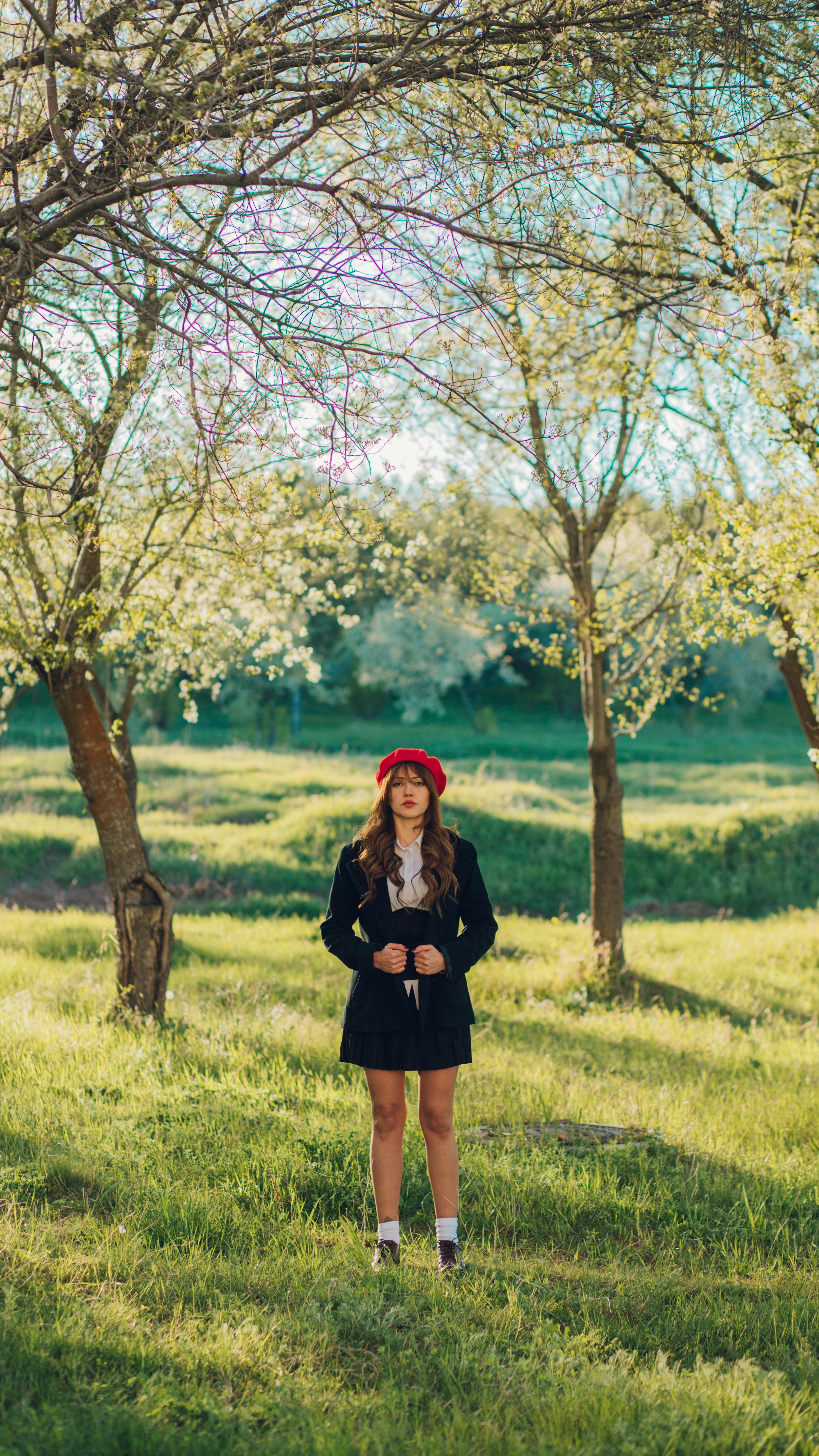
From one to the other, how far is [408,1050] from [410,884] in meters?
0.69

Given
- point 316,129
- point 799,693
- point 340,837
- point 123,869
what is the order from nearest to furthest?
point 316,129, point 123,869, point 799,693, point 340,837

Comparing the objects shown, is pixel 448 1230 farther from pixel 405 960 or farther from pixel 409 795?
pixel 409 795

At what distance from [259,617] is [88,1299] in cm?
557

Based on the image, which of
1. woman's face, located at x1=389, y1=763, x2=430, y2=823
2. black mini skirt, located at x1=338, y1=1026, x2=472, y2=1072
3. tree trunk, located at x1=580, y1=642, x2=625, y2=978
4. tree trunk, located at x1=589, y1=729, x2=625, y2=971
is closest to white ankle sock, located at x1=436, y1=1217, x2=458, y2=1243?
black mini skirt, located at x1=338, y1=1026, x2=472, y2=1072

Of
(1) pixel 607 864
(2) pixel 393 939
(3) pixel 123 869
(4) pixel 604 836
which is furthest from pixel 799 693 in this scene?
(2) pixel 393 939

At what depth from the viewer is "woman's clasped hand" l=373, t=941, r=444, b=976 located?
163 inches

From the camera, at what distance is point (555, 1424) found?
308 centimetres

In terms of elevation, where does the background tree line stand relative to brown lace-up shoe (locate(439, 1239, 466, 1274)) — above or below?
above

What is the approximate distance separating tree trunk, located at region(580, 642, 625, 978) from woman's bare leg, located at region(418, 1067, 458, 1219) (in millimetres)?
6852

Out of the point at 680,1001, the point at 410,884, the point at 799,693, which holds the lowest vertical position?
the point at 680,1001

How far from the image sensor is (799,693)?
980 centimetres

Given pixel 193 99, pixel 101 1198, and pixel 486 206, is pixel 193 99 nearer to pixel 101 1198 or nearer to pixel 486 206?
pixel 486 206

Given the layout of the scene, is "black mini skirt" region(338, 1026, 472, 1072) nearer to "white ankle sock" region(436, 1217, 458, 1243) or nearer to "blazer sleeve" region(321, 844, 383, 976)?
"blazer sleeve" region(321, 844, 383, 976)

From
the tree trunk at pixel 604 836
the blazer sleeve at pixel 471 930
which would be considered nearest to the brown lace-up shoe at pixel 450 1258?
the blazer sleeve at pixel 471 930
